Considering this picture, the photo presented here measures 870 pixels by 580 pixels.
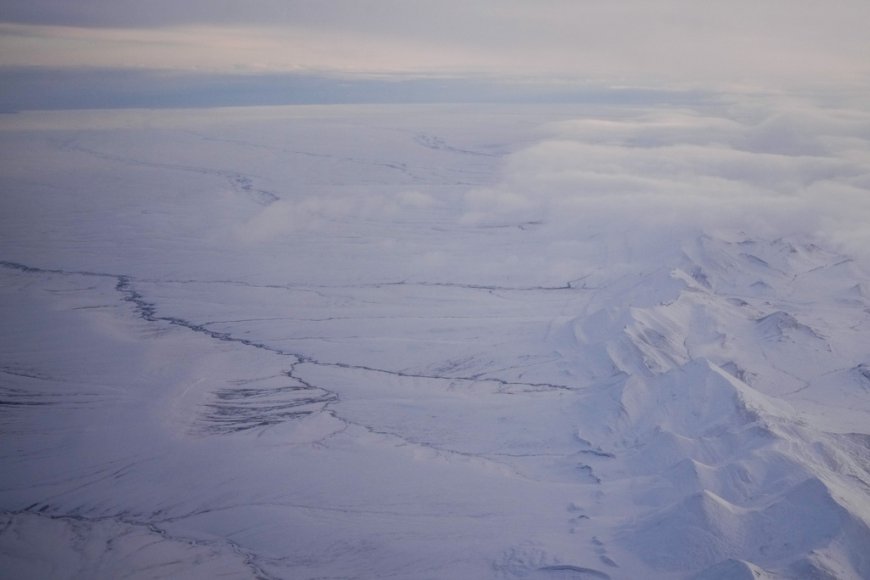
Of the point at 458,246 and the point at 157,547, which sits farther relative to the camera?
the point at 458,246

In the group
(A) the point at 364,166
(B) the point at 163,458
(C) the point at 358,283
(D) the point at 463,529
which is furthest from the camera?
(A) the point at 364,166

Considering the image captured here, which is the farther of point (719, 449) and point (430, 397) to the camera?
point (430, 397)

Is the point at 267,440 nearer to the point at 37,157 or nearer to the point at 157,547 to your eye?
the point at 157,547

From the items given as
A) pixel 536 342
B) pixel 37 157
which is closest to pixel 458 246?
pixel 536 342
